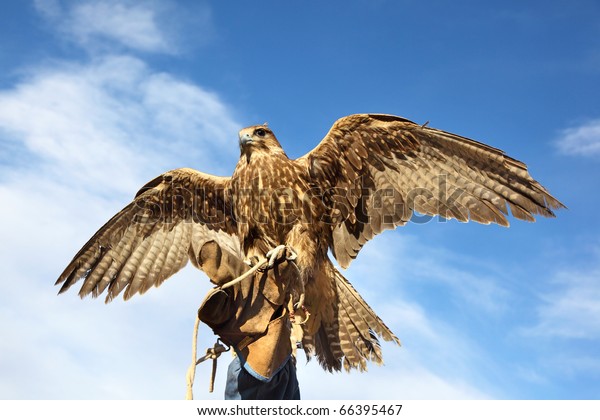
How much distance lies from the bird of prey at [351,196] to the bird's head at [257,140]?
10 millimetres

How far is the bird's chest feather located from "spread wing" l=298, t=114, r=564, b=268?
0.82 ft

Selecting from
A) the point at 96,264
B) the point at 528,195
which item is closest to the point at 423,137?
the point at 528,195

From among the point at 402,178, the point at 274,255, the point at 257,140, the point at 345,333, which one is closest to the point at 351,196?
the point at 402,178

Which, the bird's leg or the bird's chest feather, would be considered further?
the bird's chest feather

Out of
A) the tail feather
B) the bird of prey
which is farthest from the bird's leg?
the tail feather

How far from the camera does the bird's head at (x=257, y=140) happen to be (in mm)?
5766

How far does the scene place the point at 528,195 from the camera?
531 centimetres

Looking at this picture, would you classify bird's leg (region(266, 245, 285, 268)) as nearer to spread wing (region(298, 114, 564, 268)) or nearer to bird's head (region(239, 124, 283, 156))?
spread wing (region(298, 114, 564, 268))

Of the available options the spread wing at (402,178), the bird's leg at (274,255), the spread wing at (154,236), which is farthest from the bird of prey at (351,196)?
the bird's leg at (274,255)

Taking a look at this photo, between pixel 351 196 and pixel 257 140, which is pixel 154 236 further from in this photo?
pixel 351 196

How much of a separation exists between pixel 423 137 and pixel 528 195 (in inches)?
43.1

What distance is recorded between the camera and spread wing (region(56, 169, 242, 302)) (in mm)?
6258

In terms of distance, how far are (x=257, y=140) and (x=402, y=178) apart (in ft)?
4.85

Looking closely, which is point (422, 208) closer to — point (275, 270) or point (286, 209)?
point (286, 209)
